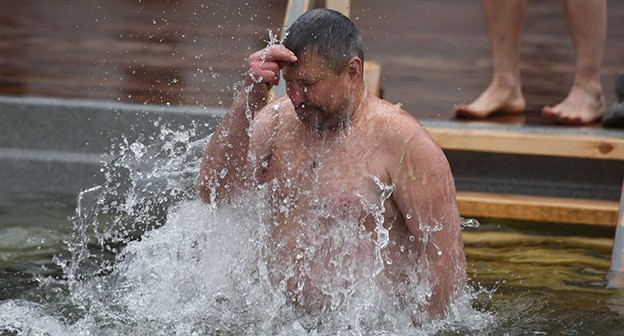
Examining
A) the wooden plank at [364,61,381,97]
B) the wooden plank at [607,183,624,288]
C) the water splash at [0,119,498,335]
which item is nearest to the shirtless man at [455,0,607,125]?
the wooden plank at [364,61,381,97]

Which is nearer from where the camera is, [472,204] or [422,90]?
[472,204]

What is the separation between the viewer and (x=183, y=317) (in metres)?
3.83

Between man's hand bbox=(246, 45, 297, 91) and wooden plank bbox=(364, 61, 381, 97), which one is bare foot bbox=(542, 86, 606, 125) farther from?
man's hand bbox=(246, 45, 297, 91)

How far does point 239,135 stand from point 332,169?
306 mm

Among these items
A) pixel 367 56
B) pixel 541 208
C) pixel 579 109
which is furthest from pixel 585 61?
pixel 367 56

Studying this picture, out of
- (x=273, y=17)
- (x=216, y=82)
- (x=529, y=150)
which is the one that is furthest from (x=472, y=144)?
(x=273, y=17)

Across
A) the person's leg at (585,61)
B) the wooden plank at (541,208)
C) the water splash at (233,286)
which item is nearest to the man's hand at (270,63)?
the water splash at (233,286)

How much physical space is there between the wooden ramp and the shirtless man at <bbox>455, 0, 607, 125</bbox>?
206 millimetres

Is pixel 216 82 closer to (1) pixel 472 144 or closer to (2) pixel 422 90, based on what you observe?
(2) pixel 422 90

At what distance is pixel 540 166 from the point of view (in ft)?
17.8

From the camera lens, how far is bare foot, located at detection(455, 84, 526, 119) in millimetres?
5773

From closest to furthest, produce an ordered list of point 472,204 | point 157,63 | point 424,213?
point 424,213 < point 472,204 < point 157,63

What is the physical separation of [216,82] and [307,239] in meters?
3.05

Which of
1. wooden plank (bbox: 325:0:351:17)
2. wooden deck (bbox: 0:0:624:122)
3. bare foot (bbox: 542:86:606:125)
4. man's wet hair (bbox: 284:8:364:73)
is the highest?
man's wet hair (bbox: 284:8:364:73)
